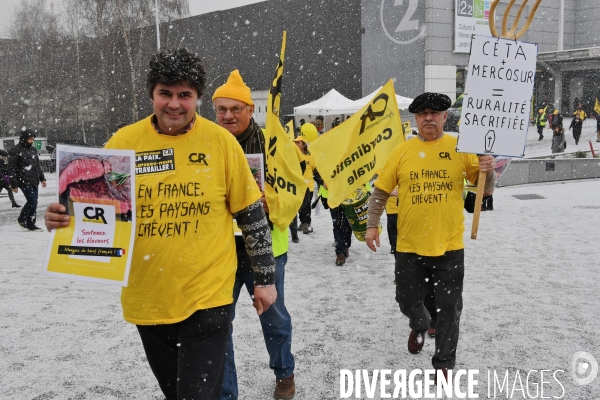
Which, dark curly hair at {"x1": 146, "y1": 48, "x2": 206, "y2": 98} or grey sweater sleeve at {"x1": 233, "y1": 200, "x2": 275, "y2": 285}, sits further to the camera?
grey sweater sleeve at {"x1": 233, "y1": 200, "x2": 275, "y2": 285}

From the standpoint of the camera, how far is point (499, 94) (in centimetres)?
397

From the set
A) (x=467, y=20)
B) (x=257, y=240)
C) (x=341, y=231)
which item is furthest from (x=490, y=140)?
(x=467, y=20)

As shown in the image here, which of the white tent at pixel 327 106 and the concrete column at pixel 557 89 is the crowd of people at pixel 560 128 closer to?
the concrete column at pixel 557 89

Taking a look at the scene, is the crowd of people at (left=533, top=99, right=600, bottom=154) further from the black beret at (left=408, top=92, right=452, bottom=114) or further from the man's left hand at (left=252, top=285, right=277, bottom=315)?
the man's left hand at (left=252, top=285, right=277, bottom=315)

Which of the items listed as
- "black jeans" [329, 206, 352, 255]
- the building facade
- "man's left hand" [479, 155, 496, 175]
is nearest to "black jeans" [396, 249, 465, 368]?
"man's left hand" [479, 155, 496, 175]

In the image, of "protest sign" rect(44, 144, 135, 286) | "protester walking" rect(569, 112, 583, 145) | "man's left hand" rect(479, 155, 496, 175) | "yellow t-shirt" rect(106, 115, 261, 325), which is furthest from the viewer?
"protester walking" rect(569, 112, 583, 145)

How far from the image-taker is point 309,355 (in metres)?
4.34

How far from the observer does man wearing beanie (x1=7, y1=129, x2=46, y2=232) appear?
34.9ft

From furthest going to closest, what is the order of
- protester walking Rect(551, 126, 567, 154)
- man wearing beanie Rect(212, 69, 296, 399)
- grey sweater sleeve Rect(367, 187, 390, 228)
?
protester walking Rect(551, 126, 567, 154) < grey sweater sleeve Rect(367, 187, 390, 228) < man wearing beanie Rect(212, 69, 296, 399)

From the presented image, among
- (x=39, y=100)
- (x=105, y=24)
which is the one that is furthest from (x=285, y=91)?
(x=39, y=100)

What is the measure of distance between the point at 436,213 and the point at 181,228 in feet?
6.78

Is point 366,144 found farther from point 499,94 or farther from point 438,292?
point 438,292

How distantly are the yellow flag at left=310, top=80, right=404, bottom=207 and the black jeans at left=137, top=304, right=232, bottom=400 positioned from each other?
3.01 metres

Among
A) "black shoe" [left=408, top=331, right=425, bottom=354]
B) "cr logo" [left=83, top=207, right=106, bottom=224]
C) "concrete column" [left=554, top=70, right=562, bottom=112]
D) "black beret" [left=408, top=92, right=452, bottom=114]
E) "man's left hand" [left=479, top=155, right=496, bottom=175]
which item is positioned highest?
"concrete column" [left=554, top=70, right=562, bottom=112]
